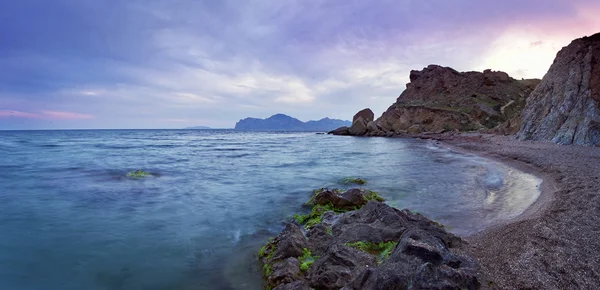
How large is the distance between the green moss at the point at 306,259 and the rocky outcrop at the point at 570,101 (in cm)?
2400

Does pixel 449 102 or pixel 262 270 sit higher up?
pixel 449 102

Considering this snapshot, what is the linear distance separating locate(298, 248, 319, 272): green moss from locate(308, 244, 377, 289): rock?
30 cm

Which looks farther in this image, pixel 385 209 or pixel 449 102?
pixel 449 102

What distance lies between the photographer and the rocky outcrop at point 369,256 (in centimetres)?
354

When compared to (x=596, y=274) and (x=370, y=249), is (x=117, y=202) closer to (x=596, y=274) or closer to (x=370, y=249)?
(x=370, y=249)

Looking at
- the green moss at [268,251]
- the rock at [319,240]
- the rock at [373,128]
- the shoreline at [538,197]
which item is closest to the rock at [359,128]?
the rock at [373,128]

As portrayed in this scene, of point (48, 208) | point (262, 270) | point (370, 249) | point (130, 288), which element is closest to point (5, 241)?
point (48, 208)

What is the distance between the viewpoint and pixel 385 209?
6695mm

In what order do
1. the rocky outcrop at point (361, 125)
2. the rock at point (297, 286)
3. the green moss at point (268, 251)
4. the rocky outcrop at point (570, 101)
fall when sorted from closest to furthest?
the rock at point (297, 286), the green moss at point (268, 251), the rocky outcrop at point (570, 101), the rocky outcrop at point (361, 125)

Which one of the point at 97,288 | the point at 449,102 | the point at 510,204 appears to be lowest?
the point at 97,288

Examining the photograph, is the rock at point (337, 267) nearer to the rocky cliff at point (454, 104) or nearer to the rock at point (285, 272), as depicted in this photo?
the rock at point (285, 272)

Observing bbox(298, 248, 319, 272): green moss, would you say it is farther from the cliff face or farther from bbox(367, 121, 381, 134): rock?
bbox(367, 121, 381, 134): rock

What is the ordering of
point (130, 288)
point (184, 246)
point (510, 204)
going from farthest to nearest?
point (510, 204) → point (184, 246) → point (130, 288)

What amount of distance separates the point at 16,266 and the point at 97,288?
7.59 ft
